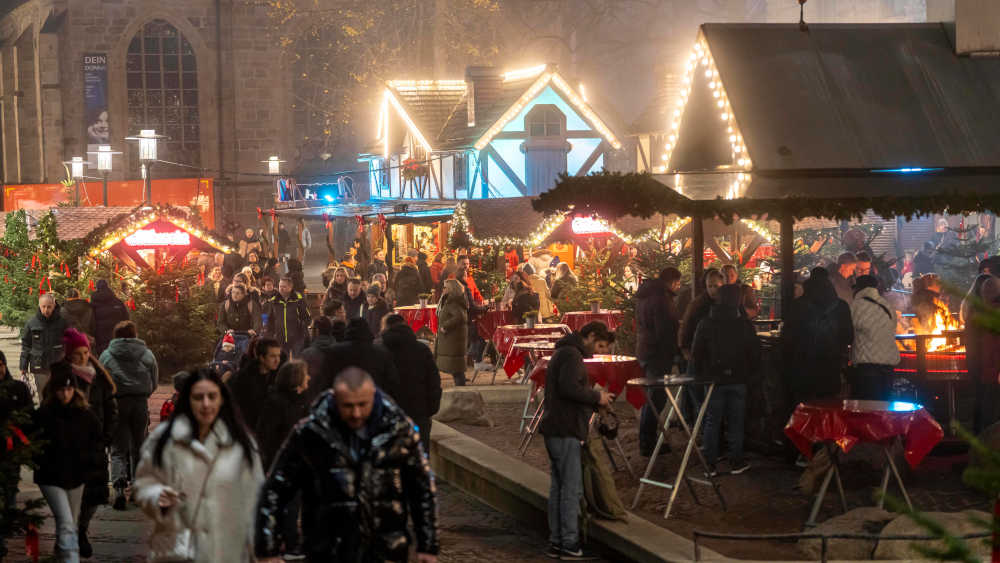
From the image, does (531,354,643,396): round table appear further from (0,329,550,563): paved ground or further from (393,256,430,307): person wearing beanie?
(393,256,430,307): person wearing beanie

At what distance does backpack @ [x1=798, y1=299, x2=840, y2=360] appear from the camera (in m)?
11.0

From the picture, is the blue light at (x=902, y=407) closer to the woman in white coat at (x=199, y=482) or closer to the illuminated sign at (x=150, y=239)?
the woman in white coat at (x=199, y=482)

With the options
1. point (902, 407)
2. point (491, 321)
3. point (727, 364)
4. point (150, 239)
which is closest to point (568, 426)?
point (902, 407)

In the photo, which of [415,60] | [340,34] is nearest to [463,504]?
[415,60]

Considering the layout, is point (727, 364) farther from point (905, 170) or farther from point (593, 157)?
point (593, 157)

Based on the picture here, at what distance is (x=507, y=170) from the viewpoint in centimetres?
3547

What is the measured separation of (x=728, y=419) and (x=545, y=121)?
25351mm

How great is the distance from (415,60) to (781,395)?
1457 inches

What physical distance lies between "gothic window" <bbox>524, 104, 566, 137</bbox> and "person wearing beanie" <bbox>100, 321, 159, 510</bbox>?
2540cm

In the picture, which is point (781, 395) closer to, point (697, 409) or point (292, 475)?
point (697, 409)

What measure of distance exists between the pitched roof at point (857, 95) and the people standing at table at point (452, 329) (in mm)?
5264

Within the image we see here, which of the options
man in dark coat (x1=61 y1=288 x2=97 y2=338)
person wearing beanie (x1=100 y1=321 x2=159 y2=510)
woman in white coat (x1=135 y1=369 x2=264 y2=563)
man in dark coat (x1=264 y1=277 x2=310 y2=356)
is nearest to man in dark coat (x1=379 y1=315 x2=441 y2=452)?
person wearing beanie (x1=100 y1=321 x2=159 y2=510)

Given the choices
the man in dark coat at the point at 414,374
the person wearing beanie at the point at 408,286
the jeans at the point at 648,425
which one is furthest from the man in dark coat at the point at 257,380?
the person wearing beanie at the point at 408,286

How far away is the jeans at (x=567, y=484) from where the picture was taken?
9.04m
